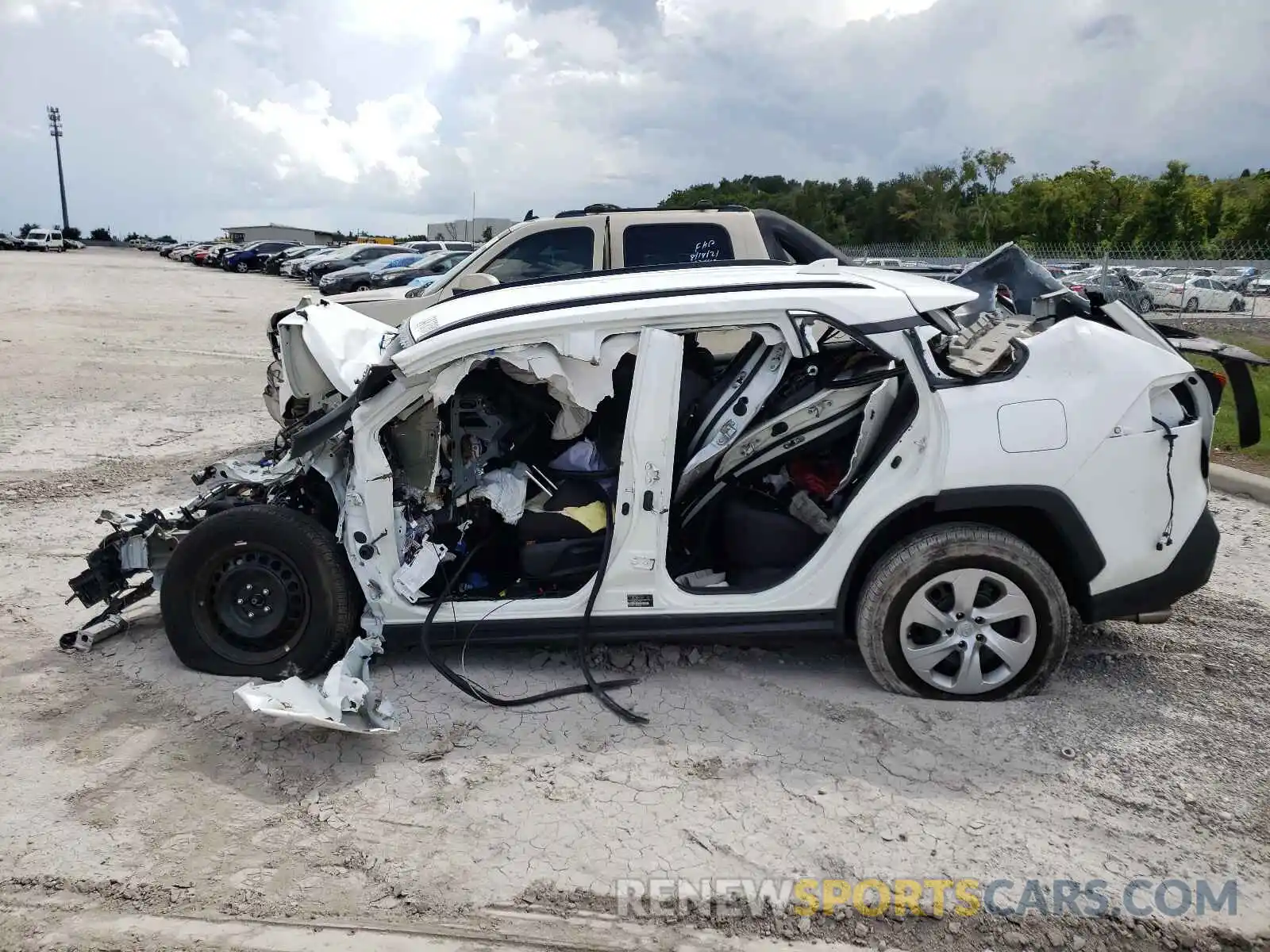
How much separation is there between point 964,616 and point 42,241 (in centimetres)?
7632

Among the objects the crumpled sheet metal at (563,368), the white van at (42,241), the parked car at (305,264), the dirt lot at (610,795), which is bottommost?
the dirt lot at (610,795)

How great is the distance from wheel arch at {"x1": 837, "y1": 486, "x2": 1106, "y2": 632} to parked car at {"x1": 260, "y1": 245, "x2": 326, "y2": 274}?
137ft

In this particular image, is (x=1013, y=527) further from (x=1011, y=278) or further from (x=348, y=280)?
(x=348, y=280)

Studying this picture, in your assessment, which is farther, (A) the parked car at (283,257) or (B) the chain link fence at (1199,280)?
(A) the parked car at (283,257)

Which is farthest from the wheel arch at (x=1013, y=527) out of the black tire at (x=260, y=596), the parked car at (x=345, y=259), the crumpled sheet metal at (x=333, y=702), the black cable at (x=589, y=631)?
the parked car at (x=345, y=259)

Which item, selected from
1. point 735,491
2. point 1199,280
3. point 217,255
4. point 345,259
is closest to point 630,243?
point 735,491

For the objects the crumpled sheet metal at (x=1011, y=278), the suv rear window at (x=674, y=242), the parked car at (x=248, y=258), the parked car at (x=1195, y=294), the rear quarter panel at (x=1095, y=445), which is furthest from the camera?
the parked car at (x=248, y=258)

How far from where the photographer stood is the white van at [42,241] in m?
64.0

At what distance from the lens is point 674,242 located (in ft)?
25.2

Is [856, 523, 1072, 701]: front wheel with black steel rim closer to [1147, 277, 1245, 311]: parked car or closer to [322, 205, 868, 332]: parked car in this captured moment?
[322, 205, 868, 332]: parked car

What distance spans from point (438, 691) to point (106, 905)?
4.80ft

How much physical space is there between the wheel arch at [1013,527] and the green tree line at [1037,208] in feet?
107

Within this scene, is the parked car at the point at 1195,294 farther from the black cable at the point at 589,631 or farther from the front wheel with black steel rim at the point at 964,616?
the black cable at the point at 589,631

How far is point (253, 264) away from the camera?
47.3 m
